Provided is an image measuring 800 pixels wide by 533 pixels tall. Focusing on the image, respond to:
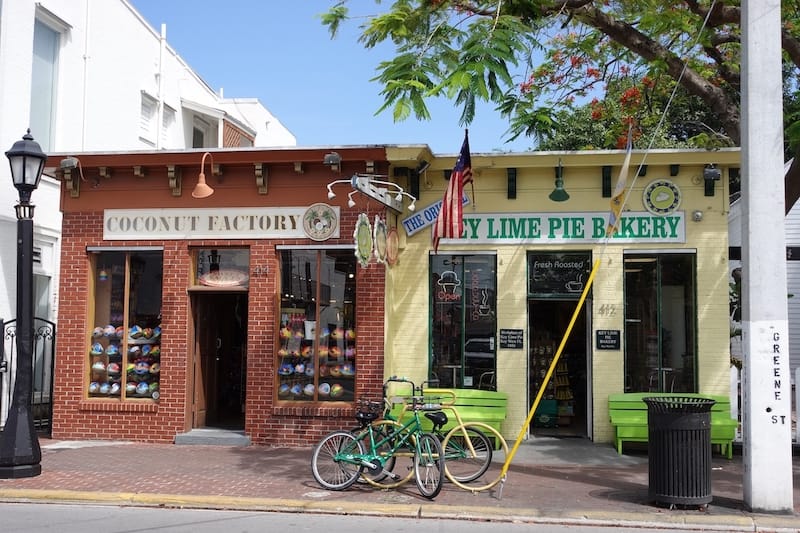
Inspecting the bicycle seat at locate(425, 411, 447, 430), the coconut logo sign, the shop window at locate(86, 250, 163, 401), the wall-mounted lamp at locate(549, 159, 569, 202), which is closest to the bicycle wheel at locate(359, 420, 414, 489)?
the bicycle seat at locate(425, 411, 447, 430)

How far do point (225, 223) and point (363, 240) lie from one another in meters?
3.25

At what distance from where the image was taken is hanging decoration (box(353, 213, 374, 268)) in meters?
9.99

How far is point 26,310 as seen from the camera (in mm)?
9781

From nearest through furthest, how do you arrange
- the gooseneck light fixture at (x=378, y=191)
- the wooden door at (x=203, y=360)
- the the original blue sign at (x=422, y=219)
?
the gooseneck light fixture at (x=378, y=191)
the the original blue sign at (x=422, y=219)
the wooden door at (x=203, y=360)

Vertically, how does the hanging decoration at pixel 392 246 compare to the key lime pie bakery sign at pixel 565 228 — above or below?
below

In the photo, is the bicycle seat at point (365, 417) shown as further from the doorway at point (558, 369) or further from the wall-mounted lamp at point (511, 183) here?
the wall-mounted lamp at point (511, 183)

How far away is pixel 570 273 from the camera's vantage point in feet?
39.9

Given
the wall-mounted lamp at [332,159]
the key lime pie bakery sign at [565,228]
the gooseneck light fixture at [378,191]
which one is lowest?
the key lime pie bakery sign at [565,228]

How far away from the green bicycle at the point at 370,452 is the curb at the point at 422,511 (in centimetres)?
57

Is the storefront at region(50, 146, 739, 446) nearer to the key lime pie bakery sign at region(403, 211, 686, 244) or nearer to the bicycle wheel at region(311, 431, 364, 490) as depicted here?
the key lime pie bakery sign at region(403, 211, 686, 244)

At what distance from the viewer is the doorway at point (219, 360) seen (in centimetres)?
1262

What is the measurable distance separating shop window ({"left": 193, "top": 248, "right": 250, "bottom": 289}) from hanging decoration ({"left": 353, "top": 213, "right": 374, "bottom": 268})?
296 cm

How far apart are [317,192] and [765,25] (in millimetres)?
6880

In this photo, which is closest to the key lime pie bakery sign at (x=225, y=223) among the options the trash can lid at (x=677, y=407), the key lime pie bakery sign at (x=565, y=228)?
the key lime pie bakery sign at (x=565, y=228)
